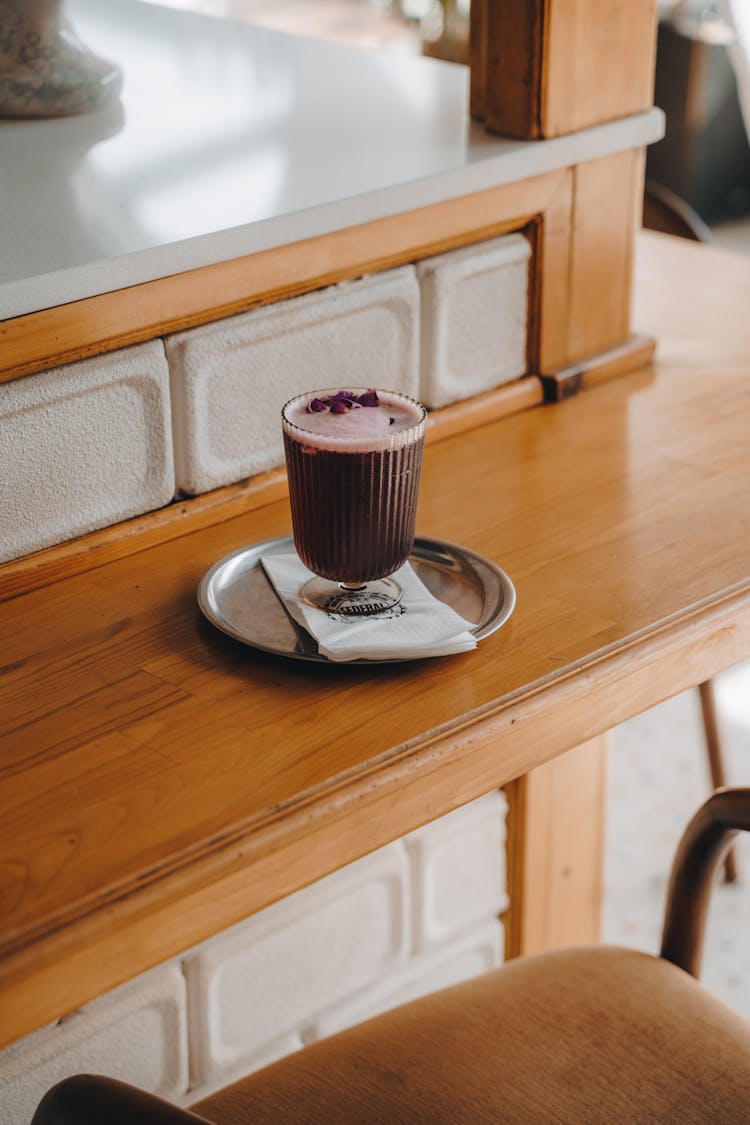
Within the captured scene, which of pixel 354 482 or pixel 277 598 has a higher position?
pixel 354 482

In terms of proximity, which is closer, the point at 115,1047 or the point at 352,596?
the point at 352,596

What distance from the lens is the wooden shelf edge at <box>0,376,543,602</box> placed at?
0.99 m

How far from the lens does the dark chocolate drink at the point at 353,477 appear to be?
0.86 m

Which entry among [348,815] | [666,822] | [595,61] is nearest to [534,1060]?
[348,815]

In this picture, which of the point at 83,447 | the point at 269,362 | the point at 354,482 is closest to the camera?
the point at 354,482

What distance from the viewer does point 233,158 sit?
123 cm

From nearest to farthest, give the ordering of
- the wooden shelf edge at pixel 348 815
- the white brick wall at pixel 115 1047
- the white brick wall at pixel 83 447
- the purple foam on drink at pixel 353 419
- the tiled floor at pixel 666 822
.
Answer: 1. the wooden shelf edge at pixel 348 815
2. the purple foam on drink at pixel 353 419
3. the white brick wall at pixel 83 447
4. the white brick wall at pixel 115 1047
5. the tiled floor at pixel 666 822

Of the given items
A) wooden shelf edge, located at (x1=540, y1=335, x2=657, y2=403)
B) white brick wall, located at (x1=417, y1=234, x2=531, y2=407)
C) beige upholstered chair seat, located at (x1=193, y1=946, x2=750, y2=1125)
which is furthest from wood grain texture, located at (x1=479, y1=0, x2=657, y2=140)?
beige upholstered chair seat, located at (x1=193, y1=946, x2=750, y2=1125)

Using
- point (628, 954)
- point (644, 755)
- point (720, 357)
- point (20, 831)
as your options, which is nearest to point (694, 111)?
point (644, 755)

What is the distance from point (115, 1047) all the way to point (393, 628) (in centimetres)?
55

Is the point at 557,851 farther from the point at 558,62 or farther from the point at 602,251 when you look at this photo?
the point at 558,62

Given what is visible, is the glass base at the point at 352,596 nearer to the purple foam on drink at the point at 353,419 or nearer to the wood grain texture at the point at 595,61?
the purple foam on drink at the point at 353,419

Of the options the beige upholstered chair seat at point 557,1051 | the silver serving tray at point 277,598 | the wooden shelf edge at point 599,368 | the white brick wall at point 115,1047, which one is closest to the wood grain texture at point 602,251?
the wooden shelf edge at point 599,368

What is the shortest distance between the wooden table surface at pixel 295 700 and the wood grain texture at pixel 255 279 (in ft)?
0.56
